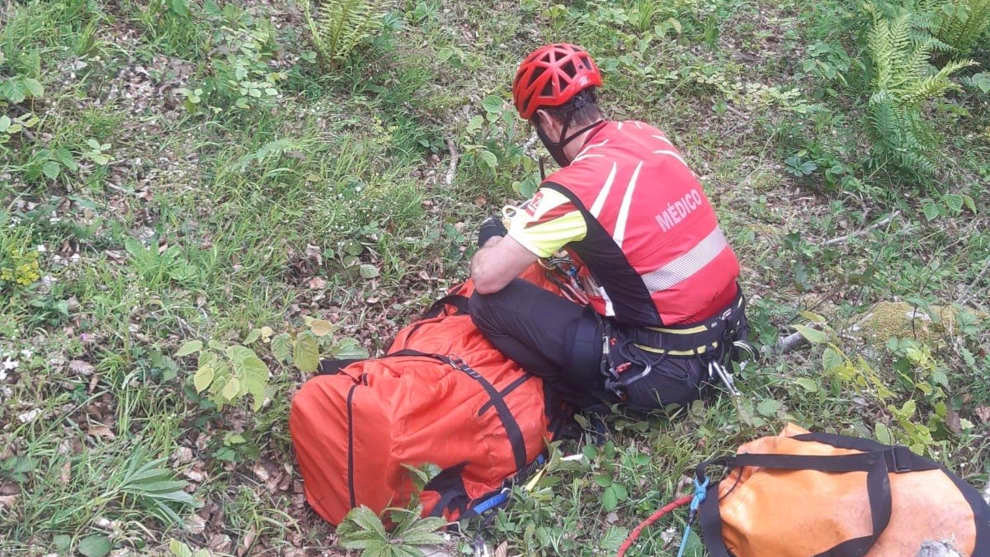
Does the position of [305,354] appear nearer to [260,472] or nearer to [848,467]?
[260,472]

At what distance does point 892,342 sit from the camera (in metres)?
3.60

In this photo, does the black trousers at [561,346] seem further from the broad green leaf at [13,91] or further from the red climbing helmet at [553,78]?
the broad green leaf at [13,91]

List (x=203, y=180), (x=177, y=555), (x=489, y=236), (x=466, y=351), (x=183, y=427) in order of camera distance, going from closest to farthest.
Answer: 1. (x=177, y=555)
2. (x=183, y=427)
3. (x=466, y=351)
4. (x=489, y=236)
5. (x=203, y=180)

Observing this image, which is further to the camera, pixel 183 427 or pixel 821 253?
pixel 821 253

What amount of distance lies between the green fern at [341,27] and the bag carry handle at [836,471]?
370 cm

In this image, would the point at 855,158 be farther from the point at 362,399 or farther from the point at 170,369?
the point at 170,369

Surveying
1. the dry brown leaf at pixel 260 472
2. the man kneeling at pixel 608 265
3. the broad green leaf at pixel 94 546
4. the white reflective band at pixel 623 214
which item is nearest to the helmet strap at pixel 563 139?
the man kneeling at pixel 608 265

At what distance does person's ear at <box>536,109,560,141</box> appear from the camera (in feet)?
11.6

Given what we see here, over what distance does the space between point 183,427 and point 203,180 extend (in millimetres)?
1634

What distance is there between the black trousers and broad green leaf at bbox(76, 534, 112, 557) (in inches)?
70.2

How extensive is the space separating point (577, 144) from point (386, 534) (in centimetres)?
196

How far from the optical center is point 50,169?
3678mm

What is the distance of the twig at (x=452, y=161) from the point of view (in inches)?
197

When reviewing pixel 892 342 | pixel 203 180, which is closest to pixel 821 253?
pixel 892 342
